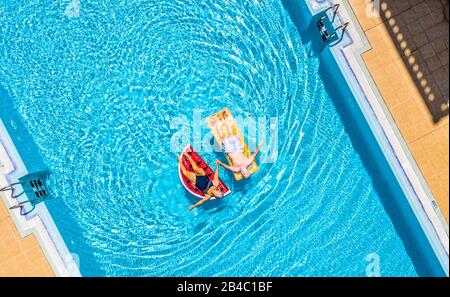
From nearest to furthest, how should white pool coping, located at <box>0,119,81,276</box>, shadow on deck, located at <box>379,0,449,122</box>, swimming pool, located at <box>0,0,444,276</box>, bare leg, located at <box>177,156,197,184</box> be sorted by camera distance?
shadow on deck, located at <box>379,0,449,122</box> < white pool coping, located at <box>0,119,81,276</box> < bare leg, located at <box>177,156,197,184</box> < swimming pool, located at <box>0,0,444,276</box>

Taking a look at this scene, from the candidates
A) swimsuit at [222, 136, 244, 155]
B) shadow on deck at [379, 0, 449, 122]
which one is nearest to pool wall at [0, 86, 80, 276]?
swimsuit at [222, 136, 244, 155]

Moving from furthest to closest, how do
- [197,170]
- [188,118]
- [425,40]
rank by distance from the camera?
[188,118] → [197,170] → [425,40]

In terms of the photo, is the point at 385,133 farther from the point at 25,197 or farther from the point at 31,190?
the point at 25,197

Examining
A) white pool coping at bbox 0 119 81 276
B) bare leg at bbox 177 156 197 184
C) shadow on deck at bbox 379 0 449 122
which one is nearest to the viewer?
shadow on deck at bbox 379 0 449 122

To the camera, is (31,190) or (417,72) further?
(31,190)

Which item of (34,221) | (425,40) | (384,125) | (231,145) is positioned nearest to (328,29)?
(425,40)

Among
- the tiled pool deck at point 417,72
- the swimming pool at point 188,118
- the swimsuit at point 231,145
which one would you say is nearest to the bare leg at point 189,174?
the swimming pool at point 188,118

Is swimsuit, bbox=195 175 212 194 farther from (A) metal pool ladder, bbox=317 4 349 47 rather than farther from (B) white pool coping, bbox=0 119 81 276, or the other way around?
(A) metal pool ladder, bbox=317 4 349 47
